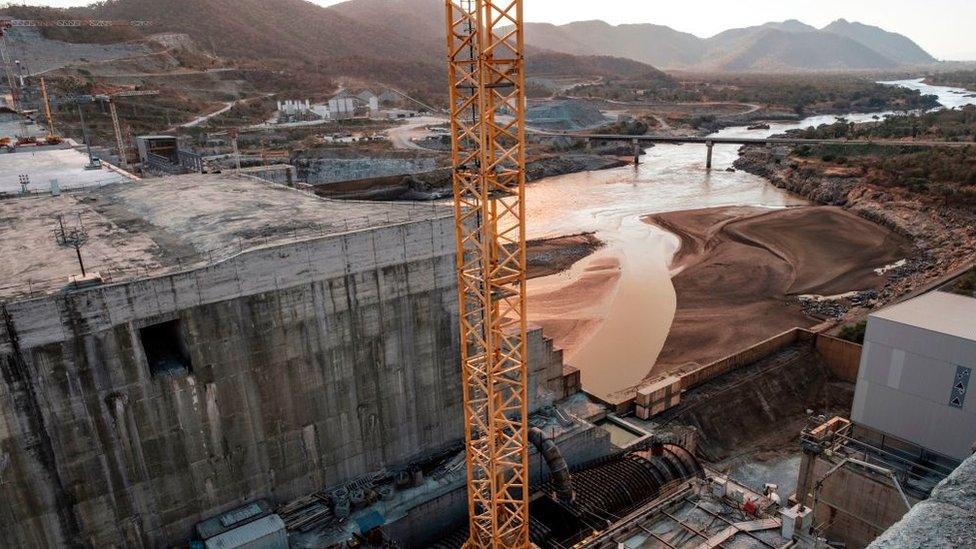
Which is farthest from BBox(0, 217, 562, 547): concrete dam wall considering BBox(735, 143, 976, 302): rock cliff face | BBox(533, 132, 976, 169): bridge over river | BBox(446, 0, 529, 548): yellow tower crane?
BBox(533, 132, 976, 169): bridge over river

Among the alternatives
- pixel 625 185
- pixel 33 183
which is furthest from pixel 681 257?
pixel 33 183

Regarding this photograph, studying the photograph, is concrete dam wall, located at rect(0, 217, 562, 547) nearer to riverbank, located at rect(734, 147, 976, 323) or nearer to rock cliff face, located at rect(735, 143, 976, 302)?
riverbank, located at rect(734, 147, 976, 323)

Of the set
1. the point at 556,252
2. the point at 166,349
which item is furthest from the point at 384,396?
the point at 556,252

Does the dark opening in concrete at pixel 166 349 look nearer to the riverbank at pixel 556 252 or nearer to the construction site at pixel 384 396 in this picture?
the construction site at pixel 384 396

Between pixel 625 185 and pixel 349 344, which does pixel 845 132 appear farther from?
pixel 349 344

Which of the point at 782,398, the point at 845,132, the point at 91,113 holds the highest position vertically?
the point at 91,113

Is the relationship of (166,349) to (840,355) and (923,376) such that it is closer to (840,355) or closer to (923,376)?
(923,376)

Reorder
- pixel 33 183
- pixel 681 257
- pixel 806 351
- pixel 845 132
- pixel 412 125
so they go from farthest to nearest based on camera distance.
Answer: pixel 412 125 → pixel 845 132 → pixel 681 257 → pixel 806 351 → pixel 33 183
